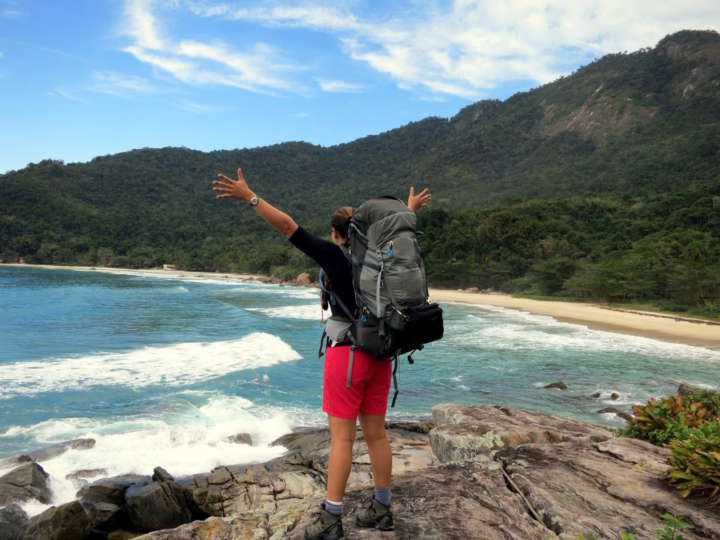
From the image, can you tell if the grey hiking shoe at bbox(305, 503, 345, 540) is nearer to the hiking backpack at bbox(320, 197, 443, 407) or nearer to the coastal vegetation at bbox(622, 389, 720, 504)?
the hiking backpack at bbox(320, 197, 443, 407)

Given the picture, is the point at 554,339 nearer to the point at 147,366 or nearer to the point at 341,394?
the point at 147,366

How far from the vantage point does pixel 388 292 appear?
2699 millimetres

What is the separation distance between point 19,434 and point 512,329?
2053 centimetres

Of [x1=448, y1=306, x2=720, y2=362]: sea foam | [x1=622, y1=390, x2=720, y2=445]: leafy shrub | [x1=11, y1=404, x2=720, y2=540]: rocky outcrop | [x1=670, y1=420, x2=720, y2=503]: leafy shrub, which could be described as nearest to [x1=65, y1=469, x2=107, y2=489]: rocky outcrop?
[x1=11, y1=404, x2=720, y2=540]: rocky outcrop

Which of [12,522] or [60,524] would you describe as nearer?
[60,524]

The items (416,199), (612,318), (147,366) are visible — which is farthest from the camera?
(612,318)

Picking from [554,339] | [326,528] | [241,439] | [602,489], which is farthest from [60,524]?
[554,339]

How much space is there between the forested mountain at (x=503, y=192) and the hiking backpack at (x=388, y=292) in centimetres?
2928

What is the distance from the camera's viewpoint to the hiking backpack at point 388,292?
8.83ft

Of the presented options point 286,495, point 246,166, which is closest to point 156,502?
point 286,495

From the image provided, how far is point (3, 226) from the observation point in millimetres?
93625

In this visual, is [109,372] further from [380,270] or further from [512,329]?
[512,329]

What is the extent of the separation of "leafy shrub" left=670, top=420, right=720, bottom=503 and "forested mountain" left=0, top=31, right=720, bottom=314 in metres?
27.5

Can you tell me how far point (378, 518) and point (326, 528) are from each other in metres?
0.30
